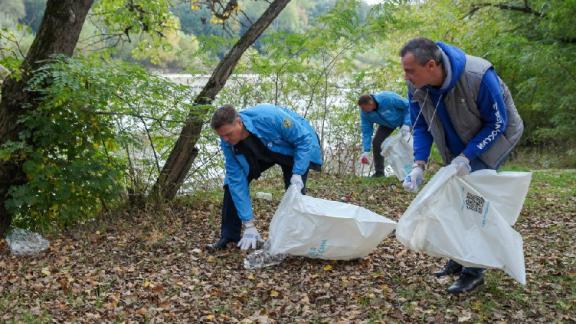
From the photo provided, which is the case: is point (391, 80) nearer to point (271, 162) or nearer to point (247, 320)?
point (271, 162)

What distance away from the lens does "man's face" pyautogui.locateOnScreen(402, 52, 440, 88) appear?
3215 mm

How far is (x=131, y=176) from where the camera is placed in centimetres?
621

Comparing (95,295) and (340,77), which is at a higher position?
(340,77)

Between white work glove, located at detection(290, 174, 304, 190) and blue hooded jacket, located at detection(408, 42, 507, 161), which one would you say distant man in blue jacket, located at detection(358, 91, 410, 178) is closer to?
white work glove, located at detection(290, 174, 304, 190)

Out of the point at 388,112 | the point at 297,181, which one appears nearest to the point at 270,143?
the point at 297,181

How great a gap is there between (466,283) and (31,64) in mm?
4160

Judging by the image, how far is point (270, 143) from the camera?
4.52m

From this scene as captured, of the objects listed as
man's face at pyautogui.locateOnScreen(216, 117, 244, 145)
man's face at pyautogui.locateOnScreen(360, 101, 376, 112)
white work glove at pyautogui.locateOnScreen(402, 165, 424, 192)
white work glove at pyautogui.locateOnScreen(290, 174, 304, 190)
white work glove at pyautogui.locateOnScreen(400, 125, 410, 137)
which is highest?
man's face at pyautogui.locateOnScreen(360, 101, 376, 112)

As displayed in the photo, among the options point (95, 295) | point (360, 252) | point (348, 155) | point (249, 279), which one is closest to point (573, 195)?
point (348, 155)

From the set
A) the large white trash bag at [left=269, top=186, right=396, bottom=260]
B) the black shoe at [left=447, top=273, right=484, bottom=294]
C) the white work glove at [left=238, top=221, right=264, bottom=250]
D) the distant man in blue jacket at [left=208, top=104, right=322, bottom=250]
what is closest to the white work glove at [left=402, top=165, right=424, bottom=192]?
the large white trash bag at [left=269, top=186, right=396, bottom=260]

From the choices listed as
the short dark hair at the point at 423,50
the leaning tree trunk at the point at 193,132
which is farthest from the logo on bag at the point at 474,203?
the leaning tree trunk at the point at 193,132

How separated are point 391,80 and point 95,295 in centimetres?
718

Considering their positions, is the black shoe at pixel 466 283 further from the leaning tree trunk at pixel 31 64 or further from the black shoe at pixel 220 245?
the leaning tree trunk at pixel 31 64

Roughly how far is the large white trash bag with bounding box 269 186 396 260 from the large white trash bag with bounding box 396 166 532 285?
61 cm
